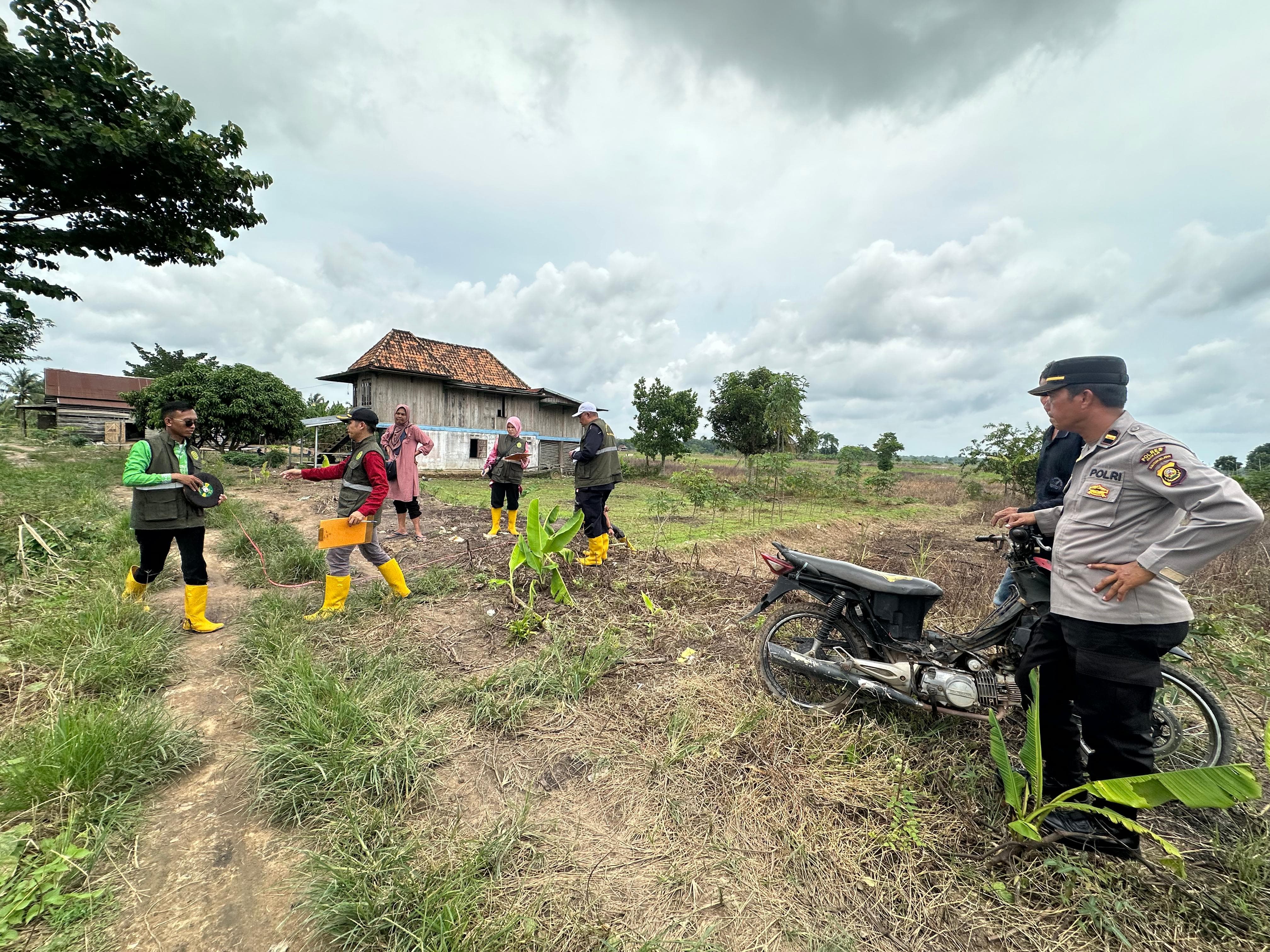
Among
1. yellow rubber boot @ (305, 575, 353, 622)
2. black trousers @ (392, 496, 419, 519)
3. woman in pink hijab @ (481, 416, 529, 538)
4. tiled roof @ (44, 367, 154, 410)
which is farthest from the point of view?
tiled roof @ (44, 367, 154, 410)

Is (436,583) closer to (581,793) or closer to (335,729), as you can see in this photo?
(335,729)

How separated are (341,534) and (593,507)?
2.74 meters

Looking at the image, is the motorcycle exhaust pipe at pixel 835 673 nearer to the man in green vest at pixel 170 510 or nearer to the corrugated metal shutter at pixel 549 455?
the man in green vest at pixel 170 510

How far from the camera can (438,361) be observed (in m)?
22.7

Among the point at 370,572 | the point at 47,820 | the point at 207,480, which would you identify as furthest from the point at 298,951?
the point at 370,572

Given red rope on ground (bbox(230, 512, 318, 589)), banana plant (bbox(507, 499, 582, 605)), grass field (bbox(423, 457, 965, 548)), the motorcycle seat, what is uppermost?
the motorcycle seat

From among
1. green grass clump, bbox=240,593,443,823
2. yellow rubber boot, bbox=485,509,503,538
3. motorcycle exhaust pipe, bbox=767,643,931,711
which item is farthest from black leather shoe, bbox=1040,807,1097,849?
yellow rubber boot, bbox=485,509,503,538

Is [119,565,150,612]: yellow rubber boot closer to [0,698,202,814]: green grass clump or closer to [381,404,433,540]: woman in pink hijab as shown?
[0,698,202,814]: green grass clump

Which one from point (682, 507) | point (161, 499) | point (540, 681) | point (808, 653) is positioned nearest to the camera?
point (808, 653)

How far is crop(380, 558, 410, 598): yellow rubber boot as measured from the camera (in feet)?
14.5

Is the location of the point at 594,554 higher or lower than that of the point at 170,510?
lower

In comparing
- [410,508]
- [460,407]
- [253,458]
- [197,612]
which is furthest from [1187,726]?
[253,458]

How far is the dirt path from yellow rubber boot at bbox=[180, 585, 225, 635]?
1.43m

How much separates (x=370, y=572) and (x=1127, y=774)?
660cm
